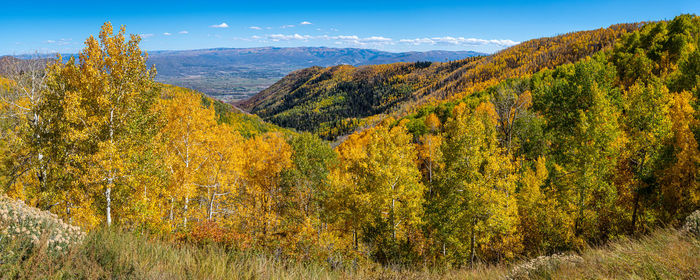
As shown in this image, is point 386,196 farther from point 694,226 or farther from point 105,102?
point 105,102

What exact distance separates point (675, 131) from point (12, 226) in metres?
30.5

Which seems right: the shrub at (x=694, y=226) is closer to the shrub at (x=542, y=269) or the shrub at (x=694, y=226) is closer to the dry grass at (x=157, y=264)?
the dry grass at (x=157, y=264)

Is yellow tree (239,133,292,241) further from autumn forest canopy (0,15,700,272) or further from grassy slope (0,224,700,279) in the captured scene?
grassy slope (0,224,700,279)

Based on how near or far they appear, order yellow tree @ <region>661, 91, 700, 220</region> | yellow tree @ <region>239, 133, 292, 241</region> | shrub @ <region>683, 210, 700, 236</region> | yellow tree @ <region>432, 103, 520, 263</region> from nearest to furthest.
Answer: shrub @ <region>683, 210, 700, 236</region>, yellow tree @ <region>661, 91, 700, 220</region>, yellow tree @ <region>432, 103, 520, 263</region>, yellow tree @ <region>239, 133, 292, 241</region>

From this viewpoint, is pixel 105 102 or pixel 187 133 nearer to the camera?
pixel 105 102

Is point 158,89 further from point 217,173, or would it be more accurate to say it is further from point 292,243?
point 292,243

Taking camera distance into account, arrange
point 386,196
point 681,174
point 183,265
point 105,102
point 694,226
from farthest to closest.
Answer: point 386,196
point 681,174
point 105,102
point 694,226
point 183,265

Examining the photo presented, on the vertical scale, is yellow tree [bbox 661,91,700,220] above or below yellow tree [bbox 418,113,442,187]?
above

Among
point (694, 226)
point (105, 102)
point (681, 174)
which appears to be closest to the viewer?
point (694, 226)

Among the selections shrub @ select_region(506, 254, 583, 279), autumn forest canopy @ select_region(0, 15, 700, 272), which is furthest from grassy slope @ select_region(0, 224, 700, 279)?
autumn forest canopy @ select_region(0, 15, 700, 272)

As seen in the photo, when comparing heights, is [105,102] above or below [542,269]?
above

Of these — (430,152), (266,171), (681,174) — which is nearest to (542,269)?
(681,174)

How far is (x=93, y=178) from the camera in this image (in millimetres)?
13453

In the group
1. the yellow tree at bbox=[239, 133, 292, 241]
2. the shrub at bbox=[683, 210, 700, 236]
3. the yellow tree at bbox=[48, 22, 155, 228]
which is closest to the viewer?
the shrub at bbox=[683, 210, 700, 236]
